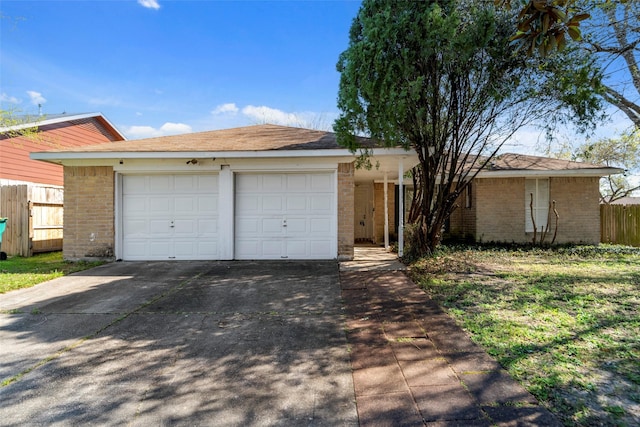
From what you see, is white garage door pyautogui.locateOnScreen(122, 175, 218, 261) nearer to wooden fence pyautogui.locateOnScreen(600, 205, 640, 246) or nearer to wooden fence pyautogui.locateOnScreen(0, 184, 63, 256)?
wooden fence pyautogui.locateOnScreen(0, 184, 63, 256)

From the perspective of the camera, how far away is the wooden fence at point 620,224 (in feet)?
41.8

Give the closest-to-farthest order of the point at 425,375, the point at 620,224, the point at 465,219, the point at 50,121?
the point at 425,375, the point at 620,224, the point at 465,219, the point at 50,121

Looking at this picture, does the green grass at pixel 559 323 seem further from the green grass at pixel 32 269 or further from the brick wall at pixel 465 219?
the green grass at pixel 32 269

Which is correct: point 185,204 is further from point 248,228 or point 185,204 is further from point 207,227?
point 248,228

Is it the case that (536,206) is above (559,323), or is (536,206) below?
above

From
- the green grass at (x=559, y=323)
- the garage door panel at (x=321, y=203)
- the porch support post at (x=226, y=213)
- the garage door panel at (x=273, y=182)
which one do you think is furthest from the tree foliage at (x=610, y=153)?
the porch support post at (x=226, y=213)

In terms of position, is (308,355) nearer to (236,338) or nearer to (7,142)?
(236,338)

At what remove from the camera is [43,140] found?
1349 centimetres

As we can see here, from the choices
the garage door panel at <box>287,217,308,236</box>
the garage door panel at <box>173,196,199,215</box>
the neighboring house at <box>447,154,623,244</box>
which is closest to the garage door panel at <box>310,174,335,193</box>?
the garage door panel at <box>287,217,308,236</box>

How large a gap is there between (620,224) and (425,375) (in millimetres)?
14671

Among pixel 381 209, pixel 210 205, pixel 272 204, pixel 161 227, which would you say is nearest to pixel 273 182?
pixel 272 204

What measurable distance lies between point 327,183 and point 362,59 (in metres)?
3.14

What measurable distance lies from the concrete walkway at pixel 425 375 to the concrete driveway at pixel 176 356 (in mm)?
204

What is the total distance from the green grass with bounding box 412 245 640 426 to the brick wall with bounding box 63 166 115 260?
7.85 m
